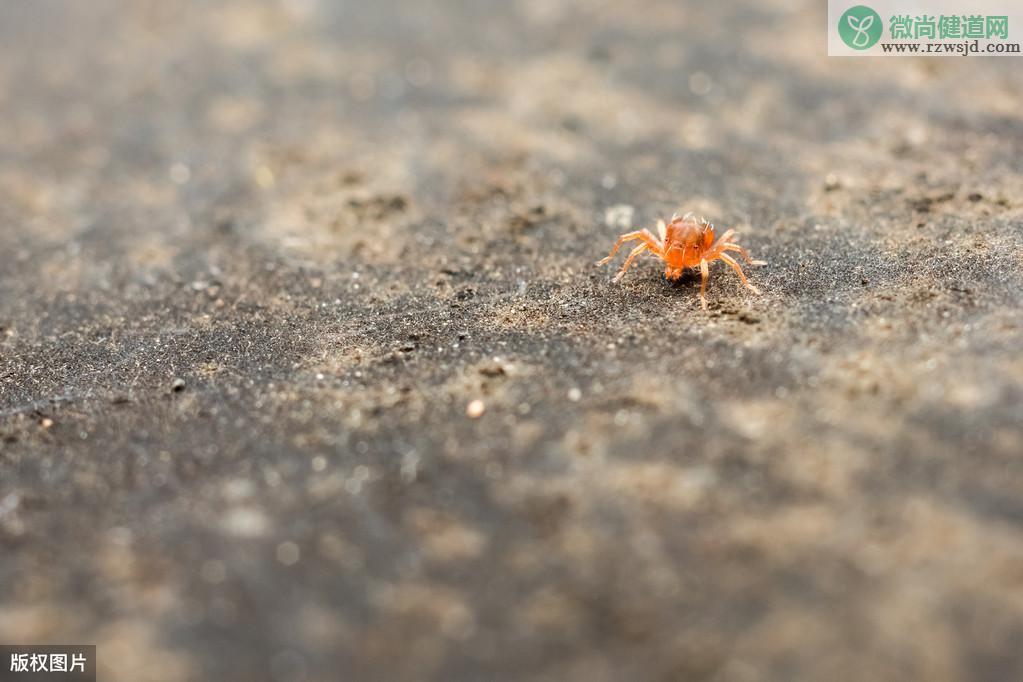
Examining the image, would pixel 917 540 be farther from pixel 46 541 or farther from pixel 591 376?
pixel 46 541

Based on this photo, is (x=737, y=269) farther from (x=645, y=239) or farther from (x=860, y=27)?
(x=860, y=27)

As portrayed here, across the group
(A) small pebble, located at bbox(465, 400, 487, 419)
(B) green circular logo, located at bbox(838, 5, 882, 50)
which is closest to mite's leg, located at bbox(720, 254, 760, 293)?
(A) small pebble, located at bbox(465, 400, 487, 419)

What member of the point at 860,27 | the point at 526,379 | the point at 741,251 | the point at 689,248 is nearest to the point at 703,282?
the point at 689,248

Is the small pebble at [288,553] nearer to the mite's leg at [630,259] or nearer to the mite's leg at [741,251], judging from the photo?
the mite's leg at [630,259]
